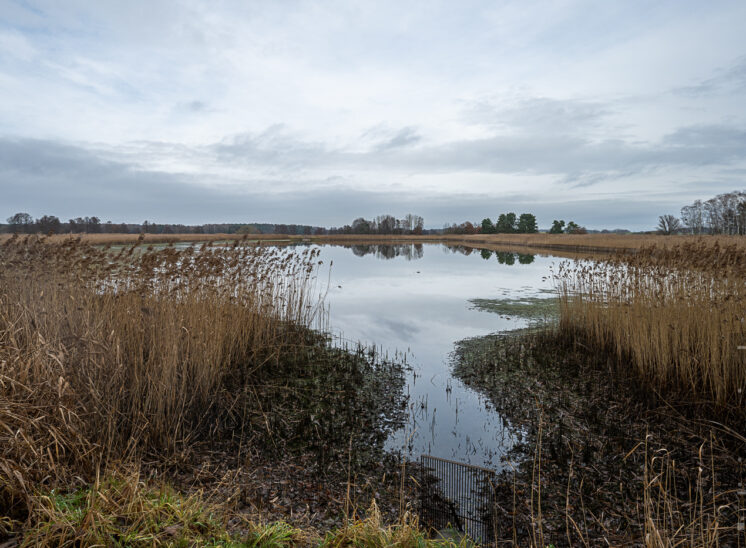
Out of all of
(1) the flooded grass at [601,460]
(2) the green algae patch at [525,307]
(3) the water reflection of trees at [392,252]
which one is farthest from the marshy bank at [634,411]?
(3) the water reflection of trees at [392,252]

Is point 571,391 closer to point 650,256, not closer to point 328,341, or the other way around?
point 650,256

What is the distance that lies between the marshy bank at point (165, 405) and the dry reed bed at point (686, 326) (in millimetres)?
3470

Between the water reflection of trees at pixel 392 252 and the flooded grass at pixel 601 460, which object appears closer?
the flooded grass at pixel 601 460

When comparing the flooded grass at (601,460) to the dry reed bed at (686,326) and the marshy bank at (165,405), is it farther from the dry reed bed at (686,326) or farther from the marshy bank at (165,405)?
the marshy bank at (165,405)

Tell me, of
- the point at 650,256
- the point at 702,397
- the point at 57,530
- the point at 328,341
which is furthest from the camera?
the point at 328,341

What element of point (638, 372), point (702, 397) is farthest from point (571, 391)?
point (702, 397)

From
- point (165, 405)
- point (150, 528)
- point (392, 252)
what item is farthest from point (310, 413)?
point (392, 252)

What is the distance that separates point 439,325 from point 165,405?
7.28 m

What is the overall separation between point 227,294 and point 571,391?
16.9 feet

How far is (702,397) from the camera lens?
4758 millimetres

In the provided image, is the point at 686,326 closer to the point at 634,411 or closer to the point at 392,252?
the point at 634,411

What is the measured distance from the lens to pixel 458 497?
3477 millimetres

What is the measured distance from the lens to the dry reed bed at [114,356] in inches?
112

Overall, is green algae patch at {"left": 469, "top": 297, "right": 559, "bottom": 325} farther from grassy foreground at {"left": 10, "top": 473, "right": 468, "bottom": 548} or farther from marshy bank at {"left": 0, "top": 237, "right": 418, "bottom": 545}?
grassy foreground at {"left": 10, "top": 473, "right": 468, "bottom": 548}
